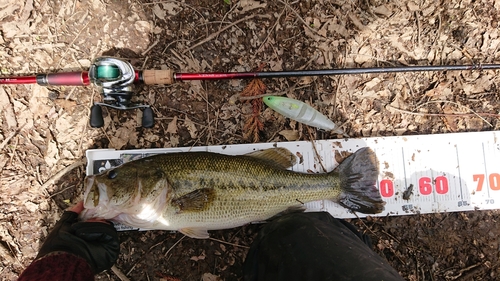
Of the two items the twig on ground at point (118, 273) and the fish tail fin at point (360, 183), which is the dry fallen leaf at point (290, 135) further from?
the twig on ground at point (118, 273)

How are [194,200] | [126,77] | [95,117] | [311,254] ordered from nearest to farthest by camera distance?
1. [311,254]
2. [194,200]
3. [126,77]
4. [95,117]

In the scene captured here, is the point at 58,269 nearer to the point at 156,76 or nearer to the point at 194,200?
the point at 194,200

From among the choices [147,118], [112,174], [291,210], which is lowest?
[291,210]

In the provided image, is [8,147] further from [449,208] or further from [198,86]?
[449,208]

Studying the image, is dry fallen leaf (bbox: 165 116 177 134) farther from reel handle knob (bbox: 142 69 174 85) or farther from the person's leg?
the person's leg

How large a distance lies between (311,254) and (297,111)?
161cm

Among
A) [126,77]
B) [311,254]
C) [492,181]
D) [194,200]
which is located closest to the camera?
[311,254]

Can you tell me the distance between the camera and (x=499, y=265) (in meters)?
3.77

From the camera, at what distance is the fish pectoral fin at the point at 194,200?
309 cm

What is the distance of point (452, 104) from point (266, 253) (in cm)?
279

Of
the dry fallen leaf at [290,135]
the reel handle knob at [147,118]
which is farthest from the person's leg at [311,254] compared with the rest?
the reel handle knob at [147,118]

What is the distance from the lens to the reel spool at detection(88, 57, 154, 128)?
3252mm

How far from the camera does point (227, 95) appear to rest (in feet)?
12.5

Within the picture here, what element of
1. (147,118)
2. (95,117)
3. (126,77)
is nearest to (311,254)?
(147,118)
